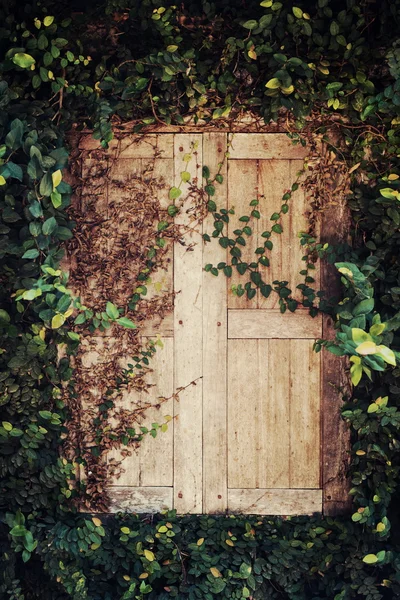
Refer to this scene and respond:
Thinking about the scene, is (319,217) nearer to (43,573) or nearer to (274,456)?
(274,456)

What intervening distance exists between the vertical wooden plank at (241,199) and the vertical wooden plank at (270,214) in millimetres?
36

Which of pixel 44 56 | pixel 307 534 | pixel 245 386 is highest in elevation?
pixel 44 56

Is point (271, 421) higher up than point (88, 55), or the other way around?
point (88, 55)

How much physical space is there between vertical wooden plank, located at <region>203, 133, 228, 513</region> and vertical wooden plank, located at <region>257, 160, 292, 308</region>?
0.19m

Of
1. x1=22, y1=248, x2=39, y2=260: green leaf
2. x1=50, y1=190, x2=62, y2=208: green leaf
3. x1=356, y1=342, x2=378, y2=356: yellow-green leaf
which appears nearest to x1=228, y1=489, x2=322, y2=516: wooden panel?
x1=356, y1=342, x2=378, y2=356: yellow-green leaf

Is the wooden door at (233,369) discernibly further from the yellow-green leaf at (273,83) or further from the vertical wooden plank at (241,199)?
the yellow-green leaf at (273,83)

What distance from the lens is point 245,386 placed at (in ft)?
9.44

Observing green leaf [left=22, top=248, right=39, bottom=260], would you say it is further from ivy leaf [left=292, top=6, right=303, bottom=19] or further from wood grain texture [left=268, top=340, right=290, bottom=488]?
ivy leaf [left=292, top=6, right=303, bottom=19]

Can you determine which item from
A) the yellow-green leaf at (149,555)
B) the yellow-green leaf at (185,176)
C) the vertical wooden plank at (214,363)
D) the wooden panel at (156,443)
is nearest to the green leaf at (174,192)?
the yellow-green leaf at (185,176)

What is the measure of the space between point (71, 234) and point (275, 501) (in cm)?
160

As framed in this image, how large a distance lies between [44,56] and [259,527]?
7.69 feet

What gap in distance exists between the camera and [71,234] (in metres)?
2.49

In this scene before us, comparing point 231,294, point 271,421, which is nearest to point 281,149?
point 231,294

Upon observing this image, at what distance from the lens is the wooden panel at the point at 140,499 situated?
290 cm
